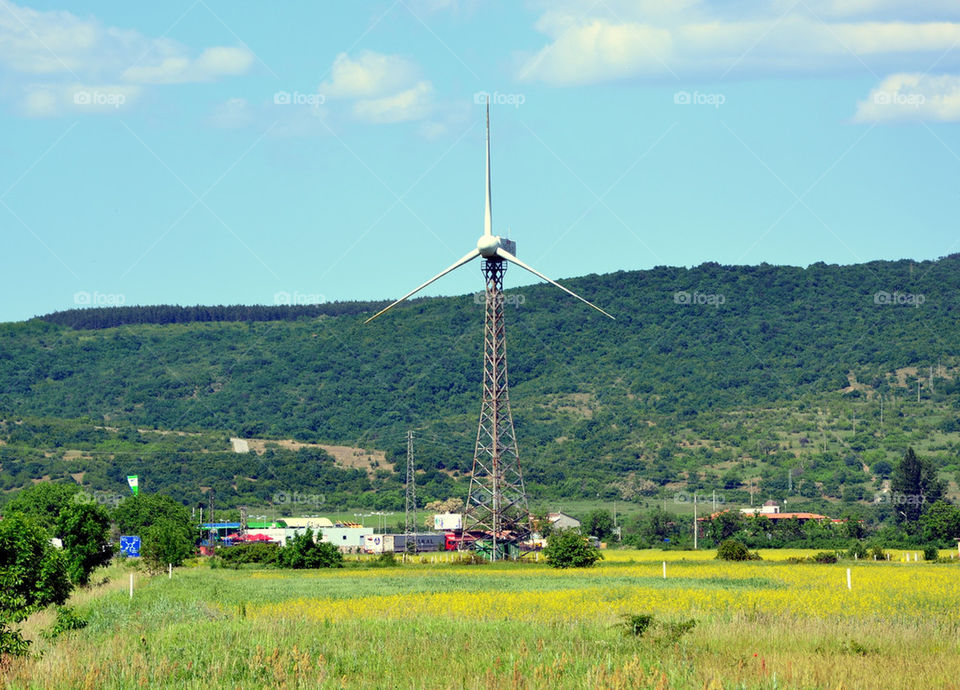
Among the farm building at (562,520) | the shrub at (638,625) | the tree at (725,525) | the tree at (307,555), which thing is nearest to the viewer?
the shrub at (638,625)

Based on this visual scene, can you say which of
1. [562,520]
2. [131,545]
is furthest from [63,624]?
[562,520]

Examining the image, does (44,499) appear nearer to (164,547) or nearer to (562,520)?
(164,547)

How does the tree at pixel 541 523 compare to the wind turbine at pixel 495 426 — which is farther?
the tree at pixel 541 523

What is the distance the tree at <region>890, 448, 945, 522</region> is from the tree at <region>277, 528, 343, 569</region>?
271ft

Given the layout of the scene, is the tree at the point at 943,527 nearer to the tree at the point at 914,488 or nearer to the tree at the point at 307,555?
the tree at the point at 914,488

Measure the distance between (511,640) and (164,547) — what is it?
6511 centimetres

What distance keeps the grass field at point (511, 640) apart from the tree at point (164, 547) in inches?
1463

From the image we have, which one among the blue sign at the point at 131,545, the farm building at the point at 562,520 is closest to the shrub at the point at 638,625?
the blue sign at the point at 131,545

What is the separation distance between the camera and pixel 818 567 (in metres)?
73.9

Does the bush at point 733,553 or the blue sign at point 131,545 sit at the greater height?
the blue sign at point 131,545

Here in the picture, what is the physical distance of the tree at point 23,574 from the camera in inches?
1113

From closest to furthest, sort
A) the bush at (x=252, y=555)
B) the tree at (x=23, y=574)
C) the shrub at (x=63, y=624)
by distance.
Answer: the tree at (x=23, y=574) → the shrub at (x=63, y=624) → the bush at (x=252, y=555)

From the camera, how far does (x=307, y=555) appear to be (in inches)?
3499

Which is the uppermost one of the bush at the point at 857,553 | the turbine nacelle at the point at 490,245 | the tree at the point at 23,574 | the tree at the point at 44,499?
the turbine nacelle at the point at 490,245
